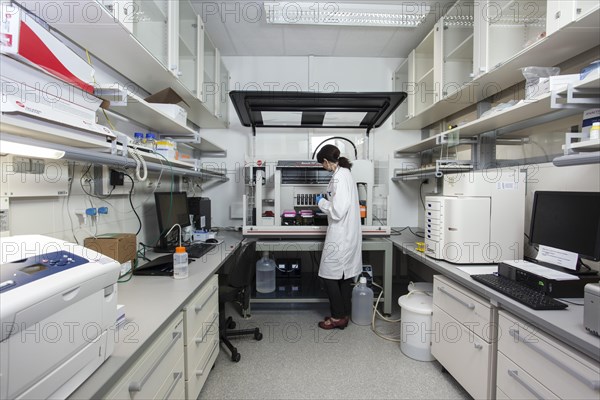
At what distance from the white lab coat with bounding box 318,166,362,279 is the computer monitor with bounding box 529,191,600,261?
1123 mm

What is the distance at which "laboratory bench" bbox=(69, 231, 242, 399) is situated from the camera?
30.3 inches

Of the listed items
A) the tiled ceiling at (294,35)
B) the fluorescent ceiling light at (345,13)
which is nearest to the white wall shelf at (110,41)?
the tiled ceiling at (294,35)

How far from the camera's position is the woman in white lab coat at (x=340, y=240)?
2205mm

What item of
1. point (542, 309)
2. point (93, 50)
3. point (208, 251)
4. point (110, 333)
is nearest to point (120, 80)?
point (93, 50)

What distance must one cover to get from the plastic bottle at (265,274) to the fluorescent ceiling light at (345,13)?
216cm

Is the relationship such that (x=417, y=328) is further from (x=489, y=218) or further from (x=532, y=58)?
(x=532, y=58)

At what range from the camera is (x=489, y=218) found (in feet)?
5.37

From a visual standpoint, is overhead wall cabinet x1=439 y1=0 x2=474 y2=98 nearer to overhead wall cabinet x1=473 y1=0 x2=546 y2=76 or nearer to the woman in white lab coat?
overhead wall cabinet x1=473 y1=0 x2=546 y2=76

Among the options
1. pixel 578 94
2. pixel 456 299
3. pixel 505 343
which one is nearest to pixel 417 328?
pixel 456 299

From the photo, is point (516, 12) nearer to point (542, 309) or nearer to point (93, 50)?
point (542, 309)

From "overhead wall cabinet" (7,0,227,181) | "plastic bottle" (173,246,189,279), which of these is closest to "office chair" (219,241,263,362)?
"plastic bottle" (173,246,189,279)

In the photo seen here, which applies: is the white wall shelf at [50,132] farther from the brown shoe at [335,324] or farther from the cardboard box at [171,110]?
the brown shoe at [335,324]

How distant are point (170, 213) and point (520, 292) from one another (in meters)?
2.09

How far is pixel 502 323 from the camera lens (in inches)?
49.4
